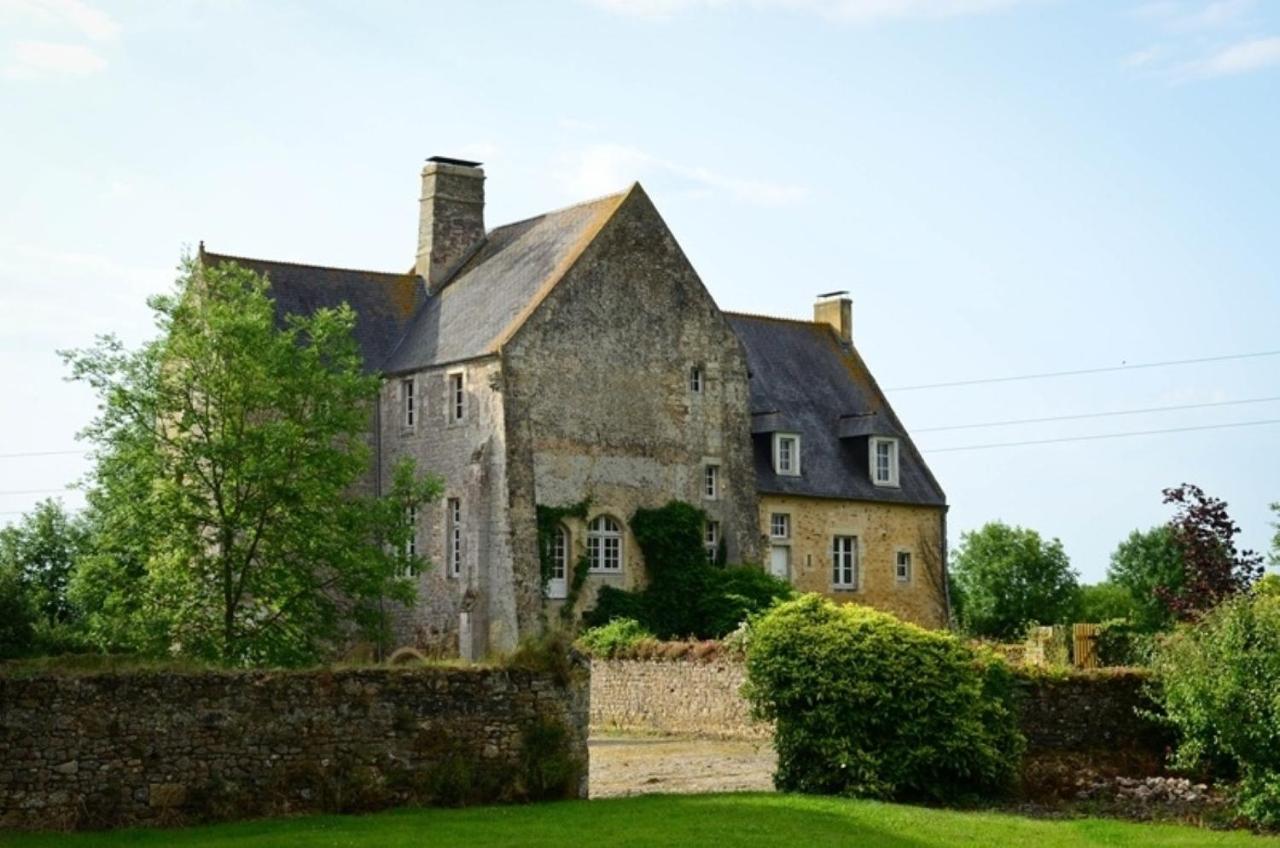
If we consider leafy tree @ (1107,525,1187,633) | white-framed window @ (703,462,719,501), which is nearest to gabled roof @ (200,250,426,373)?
white-framed window @ (703,462,719,501)

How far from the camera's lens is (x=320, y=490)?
39562 millimetres

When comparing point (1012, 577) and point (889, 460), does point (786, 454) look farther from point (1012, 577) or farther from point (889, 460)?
point (1012, 577)

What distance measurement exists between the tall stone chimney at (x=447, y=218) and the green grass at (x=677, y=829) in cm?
3021

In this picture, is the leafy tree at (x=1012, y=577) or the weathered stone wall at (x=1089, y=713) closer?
the weathered stone wall at (x=1089, y=713)

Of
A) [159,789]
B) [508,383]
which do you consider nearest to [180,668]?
[159,789]

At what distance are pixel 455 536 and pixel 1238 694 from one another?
82.0 feet

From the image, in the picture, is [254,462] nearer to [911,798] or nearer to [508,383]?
[508,383]

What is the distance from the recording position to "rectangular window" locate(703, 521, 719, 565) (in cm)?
5164

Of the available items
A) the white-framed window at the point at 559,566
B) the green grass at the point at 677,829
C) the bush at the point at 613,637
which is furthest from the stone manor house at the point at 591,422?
the green grass at the point at 677,829

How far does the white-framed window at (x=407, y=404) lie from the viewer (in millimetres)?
51062

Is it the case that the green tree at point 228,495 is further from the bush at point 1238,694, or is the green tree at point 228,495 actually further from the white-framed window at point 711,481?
the bush at point 1238,694

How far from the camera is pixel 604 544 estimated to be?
164ft

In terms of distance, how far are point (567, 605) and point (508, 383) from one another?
5.33 metres

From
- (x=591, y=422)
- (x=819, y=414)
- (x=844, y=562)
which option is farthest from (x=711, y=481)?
(x=819, y=414)
